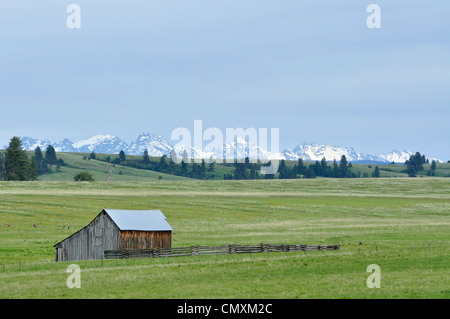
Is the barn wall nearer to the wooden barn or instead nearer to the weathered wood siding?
the wooden barn

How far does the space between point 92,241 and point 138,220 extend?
5.21m

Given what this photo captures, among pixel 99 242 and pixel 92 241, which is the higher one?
pixel 92 241

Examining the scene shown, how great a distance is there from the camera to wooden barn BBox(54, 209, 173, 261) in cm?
6412

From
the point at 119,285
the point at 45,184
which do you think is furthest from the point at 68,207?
the point at 119,285

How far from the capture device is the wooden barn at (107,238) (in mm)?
64125

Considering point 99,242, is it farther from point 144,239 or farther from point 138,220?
point 138,220

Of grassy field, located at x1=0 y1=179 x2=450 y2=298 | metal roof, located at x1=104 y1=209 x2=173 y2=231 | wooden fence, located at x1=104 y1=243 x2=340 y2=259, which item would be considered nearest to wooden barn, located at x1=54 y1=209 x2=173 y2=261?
metal roof, located at x1=104 y1=209 x2=173 y2=231

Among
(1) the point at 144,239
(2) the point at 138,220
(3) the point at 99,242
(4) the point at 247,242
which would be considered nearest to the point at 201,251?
(1) the point at 144,239

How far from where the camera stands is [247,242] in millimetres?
71875

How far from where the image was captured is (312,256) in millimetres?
56312

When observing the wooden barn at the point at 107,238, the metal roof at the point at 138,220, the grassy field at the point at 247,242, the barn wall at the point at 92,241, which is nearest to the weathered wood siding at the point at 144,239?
the wooden barn at the point at 107,238

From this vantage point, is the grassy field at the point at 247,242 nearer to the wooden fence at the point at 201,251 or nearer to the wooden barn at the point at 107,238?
the wooden fence at the point at 201,251
